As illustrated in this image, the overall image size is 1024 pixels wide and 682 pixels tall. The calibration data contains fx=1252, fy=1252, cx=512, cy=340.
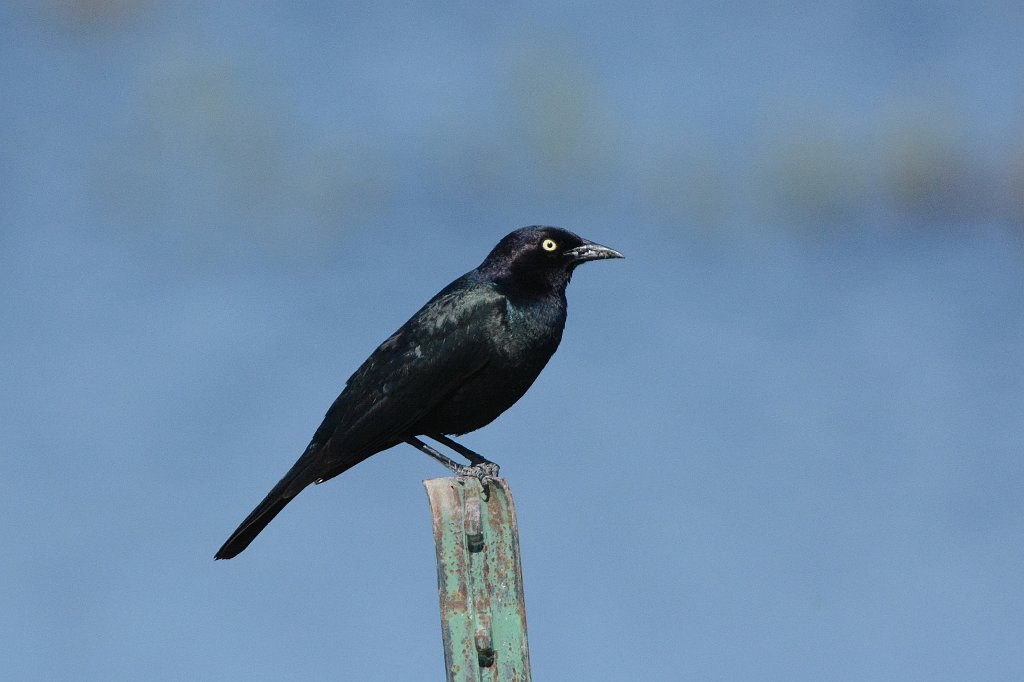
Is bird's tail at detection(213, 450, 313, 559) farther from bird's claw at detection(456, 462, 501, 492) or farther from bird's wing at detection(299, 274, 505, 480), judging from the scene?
bird's claw at detection(456, 462, 501, 492)

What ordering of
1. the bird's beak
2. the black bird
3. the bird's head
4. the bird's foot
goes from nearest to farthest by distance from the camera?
the bird's foot → the black bird → the bird's head → the bird's beak

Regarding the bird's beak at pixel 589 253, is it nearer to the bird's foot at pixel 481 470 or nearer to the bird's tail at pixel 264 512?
the bird's foot at pixel 481 470

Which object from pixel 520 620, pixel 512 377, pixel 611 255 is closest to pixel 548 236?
pixel 611 255

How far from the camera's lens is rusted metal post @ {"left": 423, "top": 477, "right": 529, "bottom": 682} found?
17.0ft

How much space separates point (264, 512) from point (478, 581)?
1988 mm

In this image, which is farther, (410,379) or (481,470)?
(410,379)

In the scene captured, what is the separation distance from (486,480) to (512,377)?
5.49 ft

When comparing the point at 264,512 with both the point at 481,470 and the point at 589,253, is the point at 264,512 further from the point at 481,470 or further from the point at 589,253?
the point at 589,253

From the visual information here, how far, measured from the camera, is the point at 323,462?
6980mm

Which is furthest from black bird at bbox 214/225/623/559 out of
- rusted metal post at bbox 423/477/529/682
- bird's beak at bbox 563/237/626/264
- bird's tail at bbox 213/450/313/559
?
Result: rusted metal post at bbox 423/477/529/682

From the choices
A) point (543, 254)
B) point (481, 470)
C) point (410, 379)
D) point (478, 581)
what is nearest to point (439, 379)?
point (410, 379)

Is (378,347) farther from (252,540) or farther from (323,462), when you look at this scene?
(252,540)

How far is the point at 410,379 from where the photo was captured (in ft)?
23.6

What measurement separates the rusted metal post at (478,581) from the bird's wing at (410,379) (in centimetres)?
154
